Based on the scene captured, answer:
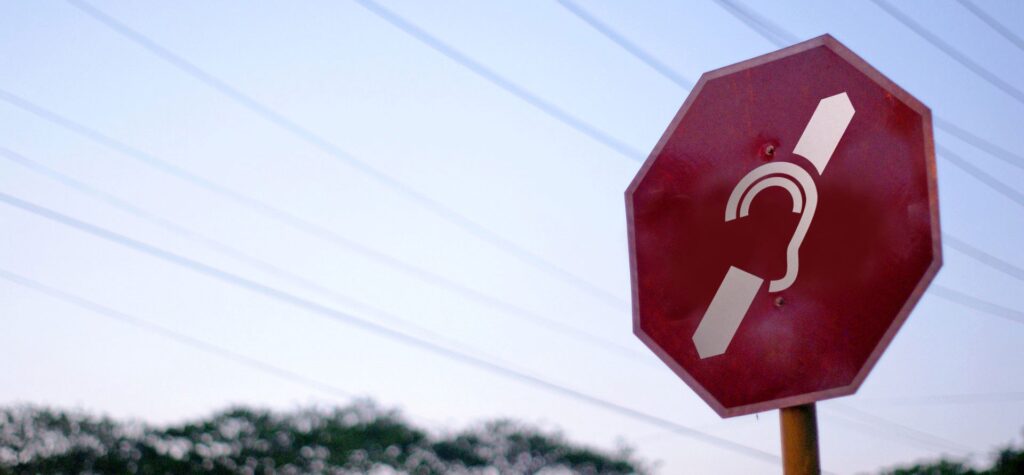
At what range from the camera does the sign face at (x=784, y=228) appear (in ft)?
7.04

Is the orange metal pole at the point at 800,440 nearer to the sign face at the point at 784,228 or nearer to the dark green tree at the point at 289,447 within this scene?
the sign face at the point at 784,228

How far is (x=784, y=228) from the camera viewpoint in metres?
2.25

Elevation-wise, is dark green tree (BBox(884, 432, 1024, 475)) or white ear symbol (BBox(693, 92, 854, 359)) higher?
dark green tree (BBox(884, 432, 1024, 475))

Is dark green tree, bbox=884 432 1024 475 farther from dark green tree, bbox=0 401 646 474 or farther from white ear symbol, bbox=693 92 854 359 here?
white ear symbol, bbox=693 92 854 359

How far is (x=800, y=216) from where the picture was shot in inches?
88.2

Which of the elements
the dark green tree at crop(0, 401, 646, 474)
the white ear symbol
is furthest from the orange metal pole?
the dark green tree at crop(0, 401, 646, 474)

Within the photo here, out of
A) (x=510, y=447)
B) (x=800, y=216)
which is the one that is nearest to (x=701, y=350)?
(x=800, y=216)

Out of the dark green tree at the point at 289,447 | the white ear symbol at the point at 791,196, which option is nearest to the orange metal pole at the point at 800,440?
the white ear symbol at the point at 791,196

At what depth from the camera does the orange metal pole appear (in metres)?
2.16

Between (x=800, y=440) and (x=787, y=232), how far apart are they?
1.45 ft

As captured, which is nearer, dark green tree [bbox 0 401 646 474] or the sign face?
the sign face

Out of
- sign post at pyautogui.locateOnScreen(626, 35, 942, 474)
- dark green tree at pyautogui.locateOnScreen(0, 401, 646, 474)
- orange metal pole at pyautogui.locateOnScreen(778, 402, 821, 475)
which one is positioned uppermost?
dark green tree at pyautogui.locateOnScreen(0, 401, 646, 474)

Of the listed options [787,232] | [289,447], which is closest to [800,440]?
[787,232]

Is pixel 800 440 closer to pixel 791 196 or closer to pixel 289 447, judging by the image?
pixel 791 196
